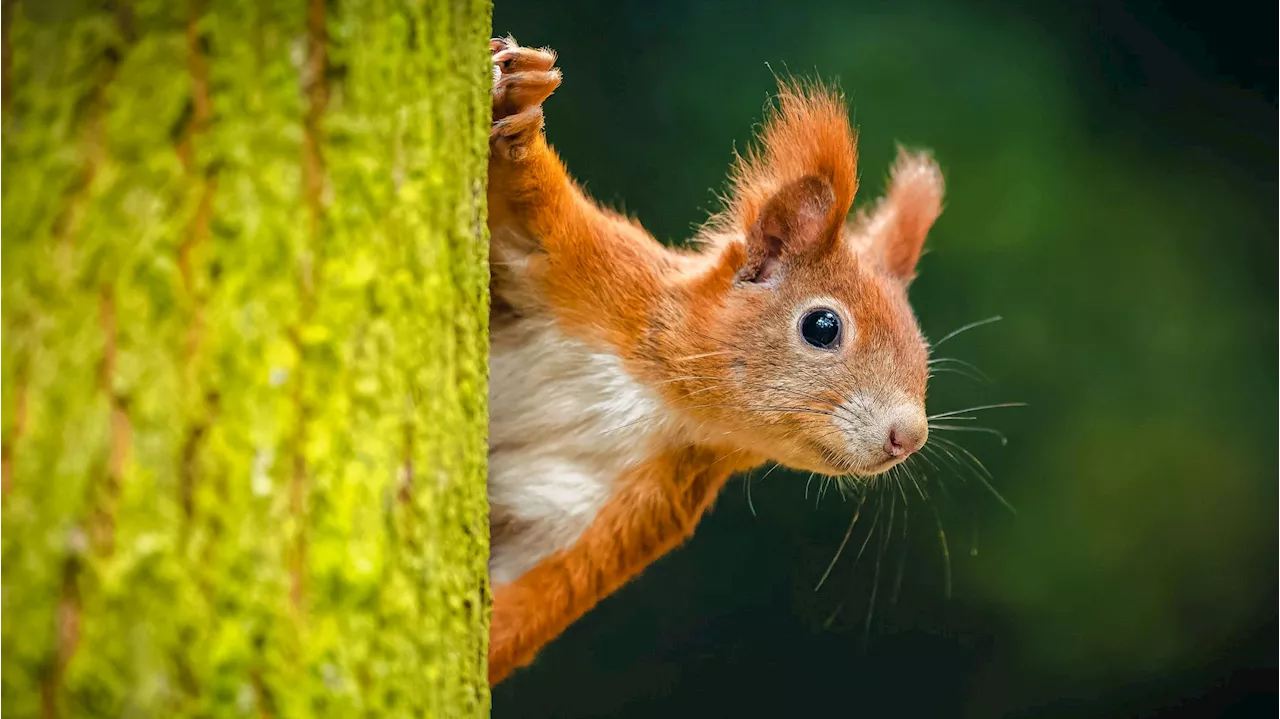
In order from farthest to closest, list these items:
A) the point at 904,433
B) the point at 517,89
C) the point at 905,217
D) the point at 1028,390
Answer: the point at 1028,390 < the point at 905,217 < the point at 904,433 < the point at 517,89

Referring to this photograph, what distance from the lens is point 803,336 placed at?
1086mm

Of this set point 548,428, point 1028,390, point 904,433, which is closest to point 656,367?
point 548,428

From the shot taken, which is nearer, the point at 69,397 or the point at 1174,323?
the point at 69,397

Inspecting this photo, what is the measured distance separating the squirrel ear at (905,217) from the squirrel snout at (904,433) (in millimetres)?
227

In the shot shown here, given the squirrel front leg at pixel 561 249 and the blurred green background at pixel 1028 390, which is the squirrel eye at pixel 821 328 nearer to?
the squirrel front leg at pixel 561 249

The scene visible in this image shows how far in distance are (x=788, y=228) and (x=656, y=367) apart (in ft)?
0.64

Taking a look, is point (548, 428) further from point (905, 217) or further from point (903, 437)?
point (905, 217)

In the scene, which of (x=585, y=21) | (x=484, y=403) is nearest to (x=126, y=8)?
(x=484, y=403)

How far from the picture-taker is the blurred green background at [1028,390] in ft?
6.22

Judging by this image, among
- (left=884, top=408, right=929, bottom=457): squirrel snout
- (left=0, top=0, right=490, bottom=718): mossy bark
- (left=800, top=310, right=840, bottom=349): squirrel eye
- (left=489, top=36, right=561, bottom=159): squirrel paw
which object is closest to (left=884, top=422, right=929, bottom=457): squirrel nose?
(left=884, top=408, right=929, bottom=457): squirrel snout

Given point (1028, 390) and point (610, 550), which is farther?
point (1028, 390)

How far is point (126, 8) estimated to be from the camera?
0.54 meters

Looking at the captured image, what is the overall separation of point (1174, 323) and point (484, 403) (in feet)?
5.72

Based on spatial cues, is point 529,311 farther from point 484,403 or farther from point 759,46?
point 759,46
